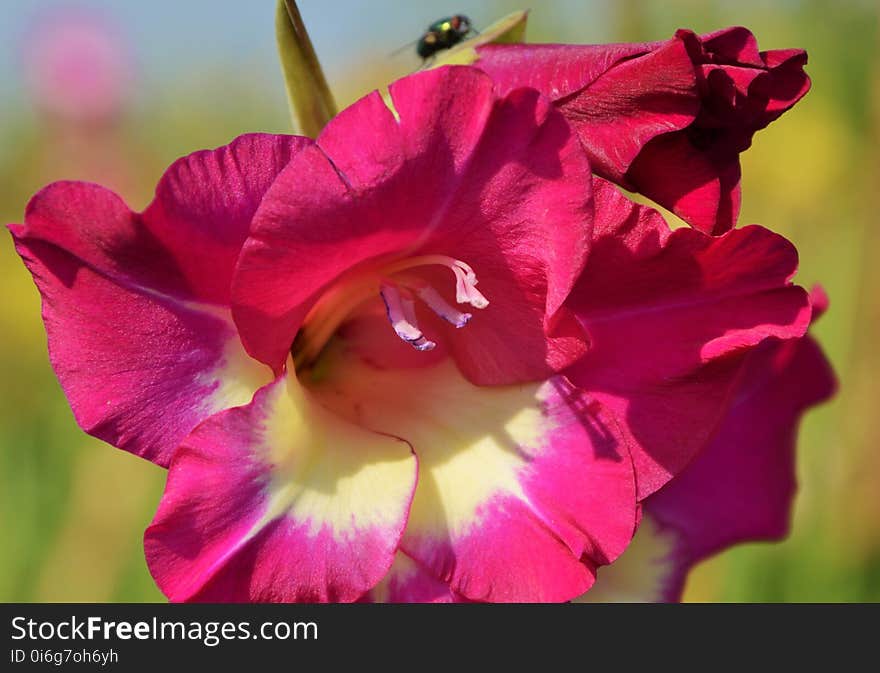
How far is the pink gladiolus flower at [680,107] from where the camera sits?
67 centimetres

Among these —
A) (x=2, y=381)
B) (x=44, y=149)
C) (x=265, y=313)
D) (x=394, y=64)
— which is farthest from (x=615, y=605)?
(x=394, y=64)

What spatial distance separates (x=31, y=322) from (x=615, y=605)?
58.9 inches

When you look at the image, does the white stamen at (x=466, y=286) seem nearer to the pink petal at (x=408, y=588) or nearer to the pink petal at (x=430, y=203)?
the pink petal at (x=430, y=203)

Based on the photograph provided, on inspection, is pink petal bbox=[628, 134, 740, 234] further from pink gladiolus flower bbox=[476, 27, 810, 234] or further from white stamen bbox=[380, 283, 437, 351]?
white stamen bbox=[380, 283, 437, 351]

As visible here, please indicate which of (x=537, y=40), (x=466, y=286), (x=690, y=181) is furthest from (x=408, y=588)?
(x=537, y=40)

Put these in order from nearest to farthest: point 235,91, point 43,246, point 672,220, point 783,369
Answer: point 43,246
point 783,369
point 672,220
point 235,91

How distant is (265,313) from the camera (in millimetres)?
674

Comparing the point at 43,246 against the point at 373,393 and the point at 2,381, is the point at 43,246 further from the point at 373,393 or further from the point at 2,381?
the point at 2,381

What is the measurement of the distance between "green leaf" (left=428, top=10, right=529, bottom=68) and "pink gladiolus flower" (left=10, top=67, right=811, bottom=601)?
0.11 m

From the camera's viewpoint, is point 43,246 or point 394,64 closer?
point 43,246

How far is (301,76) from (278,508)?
0.29 m

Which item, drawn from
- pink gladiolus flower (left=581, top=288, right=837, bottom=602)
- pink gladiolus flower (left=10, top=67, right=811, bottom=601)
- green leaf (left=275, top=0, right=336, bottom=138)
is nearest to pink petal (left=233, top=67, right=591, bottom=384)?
pink gladiolus flower (left=10, top=67, right=811, bottom=601)

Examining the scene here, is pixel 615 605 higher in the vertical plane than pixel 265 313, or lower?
lower

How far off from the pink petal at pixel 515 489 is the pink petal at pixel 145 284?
0.50ft
